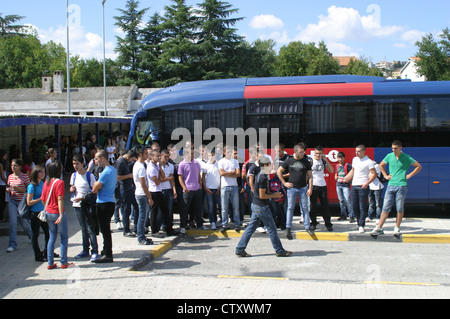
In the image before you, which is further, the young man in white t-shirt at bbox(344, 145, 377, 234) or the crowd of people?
the young man in white t-shirt at bbox(344, 145, 377, 234)

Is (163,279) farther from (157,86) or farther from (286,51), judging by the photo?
(286,51)

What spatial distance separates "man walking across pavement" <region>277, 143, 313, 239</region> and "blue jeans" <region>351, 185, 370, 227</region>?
3.54ft

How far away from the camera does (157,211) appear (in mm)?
9141

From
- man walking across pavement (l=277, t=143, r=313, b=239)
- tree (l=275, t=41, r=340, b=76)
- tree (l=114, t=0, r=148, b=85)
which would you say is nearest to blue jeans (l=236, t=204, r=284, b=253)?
man walking across pavement (l=277, t=143, r=313, b=239)

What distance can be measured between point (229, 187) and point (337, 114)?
12.8 ft

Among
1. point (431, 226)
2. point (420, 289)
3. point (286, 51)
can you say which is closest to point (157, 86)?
point (286, 51)

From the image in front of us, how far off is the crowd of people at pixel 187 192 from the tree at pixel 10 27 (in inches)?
2999

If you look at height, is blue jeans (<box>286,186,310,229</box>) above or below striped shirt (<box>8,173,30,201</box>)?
below

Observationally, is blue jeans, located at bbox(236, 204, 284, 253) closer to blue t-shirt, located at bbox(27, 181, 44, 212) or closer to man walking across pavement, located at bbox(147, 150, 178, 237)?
man walking across pavement, located at bbox(147, 150, 178, 237)

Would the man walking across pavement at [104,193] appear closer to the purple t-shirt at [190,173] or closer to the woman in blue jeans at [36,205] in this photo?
A: the woman in blue jeans at [36,205]

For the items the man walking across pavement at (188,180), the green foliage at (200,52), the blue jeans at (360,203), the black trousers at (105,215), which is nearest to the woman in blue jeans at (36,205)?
the black trousers at (105,215)

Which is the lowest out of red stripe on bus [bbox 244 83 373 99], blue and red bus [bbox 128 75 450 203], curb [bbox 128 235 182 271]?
curb [bbox 128 235 182 271]

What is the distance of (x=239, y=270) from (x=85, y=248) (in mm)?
2675

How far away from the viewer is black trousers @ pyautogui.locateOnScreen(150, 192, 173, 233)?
900 centimetres
